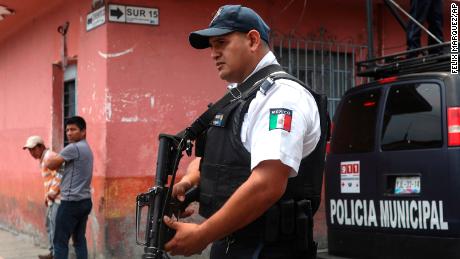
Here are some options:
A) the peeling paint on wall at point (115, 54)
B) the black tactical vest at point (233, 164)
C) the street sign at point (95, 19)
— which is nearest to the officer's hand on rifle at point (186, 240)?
the black tactical vest at point (233, 164)

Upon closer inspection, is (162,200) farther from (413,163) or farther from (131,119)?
(131,119)

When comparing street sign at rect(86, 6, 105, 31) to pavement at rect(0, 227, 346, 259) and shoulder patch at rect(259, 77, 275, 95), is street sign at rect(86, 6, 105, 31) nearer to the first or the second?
pavement at rect(0, 227, 346, 259)

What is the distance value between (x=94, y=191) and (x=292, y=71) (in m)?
2.83

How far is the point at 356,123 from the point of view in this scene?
4.68 metres

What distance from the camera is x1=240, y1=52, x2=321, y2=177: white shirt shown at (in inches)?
78.0

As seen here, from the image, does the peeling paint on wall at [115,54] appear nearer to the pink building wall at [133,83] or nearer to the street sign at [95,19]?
the pink building wall at [133,83]

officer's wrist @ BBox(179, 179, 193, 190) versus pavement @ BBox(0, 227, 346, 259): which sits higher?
officer's wrist @ BBox(179, 179, 193, 190)

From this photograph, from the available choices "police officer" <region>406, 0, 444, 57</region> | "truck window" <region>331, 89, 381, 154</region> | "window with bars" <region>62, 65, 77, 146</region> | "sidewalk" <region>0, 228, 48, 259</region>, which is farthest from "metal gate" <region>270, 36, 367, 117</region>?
"sidewalk" <region>0, 228, 48, 259</region>

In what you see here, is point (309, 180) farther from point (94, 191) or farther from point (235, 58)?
point (94, 191)

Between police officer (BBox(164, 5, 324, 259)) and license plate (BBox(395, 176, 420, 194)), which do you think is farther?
license plate (BBox(395, 176, 420, 194))

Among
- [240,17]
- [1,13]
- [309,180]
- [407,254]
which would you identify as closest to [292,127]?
Answer: [309,180]

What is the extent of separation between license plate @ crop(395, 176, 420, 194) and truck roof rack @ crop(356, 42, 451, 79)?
101 centimetres

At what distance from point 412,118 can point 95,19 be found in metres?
3.85

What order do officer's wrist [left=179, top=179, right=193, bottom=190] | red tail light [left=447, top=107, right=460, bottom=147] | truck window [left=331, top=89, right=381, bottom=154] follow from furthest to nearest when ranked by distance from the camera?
truck window [left=331, top=89, right=381, bottom=154], red tail light [left=447, top=107, right=460, bottom=147], officer's wrist [left=179, top=179, right=193, bottom=190]
